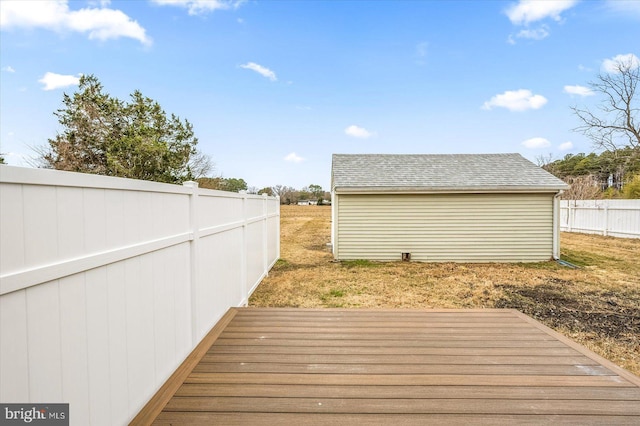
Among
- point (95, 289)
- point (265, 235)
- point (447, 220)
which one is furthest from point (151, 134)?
point (95, 289)

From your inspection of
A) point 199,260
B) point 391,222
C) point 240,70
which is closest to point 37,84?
point 240,70

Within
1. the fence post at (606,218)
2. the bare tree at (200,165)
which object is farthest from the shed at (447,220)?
the bare tree at (200,165)

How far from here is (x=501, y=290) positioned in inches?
246

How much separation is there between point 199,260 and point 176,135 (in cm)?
1632

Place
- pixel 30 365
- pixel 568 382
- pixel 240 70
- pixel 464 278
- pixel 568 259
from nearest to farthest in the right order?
pixel 30 365 < pixel 568 382 < pixel 464 278 < pixel 568 259 < pixel 240 70

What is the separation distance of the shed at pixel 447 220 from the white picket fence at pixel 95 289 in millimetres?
6882

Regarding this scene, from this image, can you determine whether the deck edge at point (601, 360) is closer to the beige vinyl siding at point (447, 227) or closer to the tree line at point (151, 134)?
the beige vinyl siding at point (447, 227)

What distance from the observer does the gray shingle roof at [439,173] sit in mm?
9133

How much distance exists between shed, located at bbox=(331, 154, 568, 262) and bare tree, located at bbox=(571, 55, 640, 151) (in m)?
12.1

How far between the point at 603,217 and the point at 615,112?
23.8 feet

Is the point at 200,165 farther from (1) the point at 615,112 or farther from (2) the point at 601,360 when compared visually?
(1) the point at 615,112

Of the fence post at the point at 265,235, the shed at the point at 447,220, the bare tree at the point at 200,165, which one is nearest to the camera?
the fence post at the point at 265,235

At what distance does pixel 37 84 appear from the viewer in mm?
14680

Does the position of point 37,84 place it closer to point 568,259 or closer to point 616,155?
point 568,259
